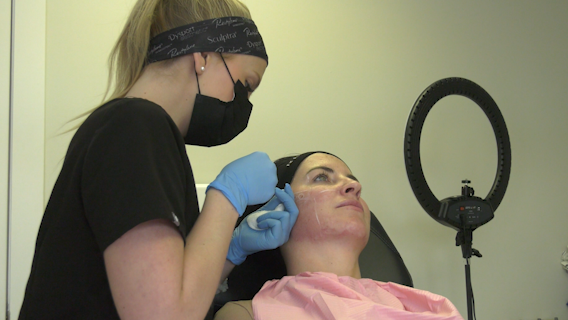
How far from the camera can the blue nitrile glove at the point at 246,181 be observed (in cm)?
89

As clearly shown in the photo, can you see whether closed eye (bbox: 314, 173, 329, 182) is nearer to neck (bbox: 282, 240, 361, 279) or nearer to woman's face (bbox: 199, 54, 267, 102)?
neck (bbox: 282, 240, 361, 279)

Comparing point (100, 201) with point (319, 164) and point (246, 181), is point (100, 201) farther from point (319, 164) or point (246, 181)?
point (319, 164)

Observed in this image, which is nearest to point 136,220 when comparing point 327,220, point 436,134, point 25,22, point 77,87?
point 327,220

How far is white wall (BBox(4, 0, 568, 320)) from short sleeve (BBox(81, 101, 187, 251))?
4.28ft

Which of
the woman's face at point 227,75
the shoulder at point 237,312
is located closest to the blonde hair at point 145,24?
the woman's face at point 227,75

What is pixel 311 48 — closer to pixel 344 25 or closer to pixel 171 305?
pixel 344 25

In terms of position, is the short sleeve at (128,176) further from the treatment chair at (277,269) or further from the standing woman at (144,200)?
the treatment chair at (277,269)

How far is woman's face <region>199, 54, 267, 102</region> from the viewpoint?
991mm

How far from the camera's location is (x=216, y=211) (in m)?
0.85

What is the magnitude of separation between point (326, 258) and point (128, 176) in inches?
32.2

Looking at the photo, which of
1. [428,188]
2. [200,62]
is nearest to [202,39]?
[200,62]

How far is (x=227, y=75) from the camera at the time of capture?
1.03 meters

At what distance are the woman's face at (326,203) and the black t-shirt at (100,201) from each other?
64 cm

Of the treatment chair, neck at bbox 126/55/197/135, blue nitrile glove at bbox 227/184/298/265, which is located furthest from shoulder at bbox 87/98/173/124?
the treatment chair
